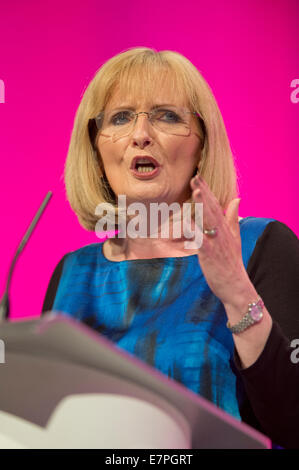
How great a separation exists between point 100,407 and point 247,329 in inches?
14.0

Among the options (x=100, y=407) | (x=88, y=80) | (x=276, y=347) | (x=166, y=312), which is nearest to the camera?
Answer: (x=100, y=407)

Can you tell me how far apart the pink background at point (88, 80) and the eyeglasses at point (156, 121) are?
0.56 metres

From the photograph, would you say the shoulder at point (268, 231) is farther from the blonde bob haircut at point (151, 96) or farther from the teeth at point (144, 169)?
the teeth at point (144, 169)

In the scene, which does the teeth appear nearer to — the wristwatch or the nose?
the nose

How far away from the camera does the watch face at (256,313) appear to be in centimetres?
94

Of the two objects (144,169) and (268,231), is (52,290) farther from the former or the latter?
(268,231)

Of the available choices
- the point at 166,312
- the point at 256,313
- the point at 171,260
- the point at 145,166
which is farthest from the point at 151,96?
the point at 256,313

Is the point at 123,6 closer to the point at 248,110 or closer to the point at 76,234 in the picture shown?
the point at 248,110

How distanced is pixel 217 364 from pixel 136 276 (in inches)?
12.8

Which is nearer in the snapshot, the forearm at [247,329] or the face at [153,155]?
the forearm at [247,329]

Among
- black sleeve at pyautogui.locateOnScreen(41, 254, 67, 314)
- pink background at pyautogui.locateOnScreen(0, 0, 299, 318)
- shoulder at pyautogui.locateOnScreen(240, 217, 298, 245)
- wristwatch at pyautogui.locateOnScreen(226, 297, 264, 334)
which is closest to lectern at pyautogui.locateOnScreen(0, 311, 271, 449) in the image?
wristwatch at pyautogui.locateOnScreen(226, 297, 264, 334)

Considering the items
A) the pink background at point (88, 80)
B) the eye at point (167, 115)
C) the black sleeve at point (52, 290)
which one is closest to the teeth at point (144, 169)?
the eye at point (167, 115)

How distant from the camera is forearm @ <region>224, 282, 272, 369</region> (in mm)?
934

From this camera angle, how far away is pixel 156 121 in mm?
1391
